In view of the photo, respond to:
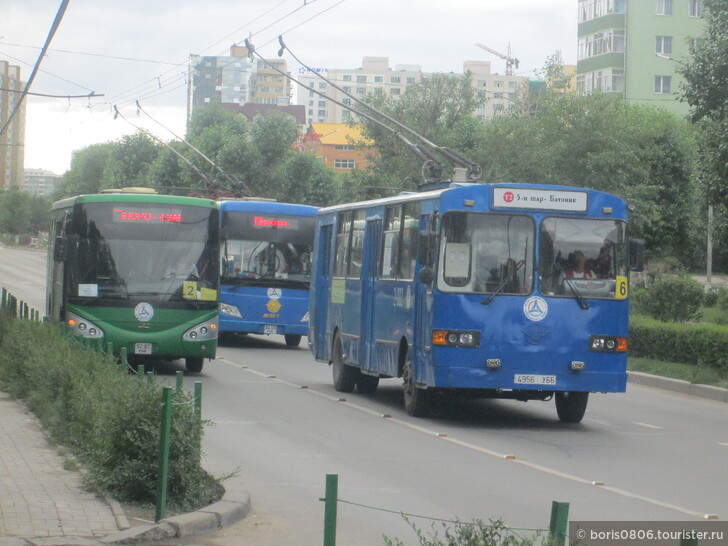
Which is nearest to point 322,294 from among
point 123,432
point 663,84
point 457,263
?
point 457,263

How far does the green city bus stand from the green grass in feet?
26.3

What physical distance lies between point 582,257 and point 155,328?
7.90 meters

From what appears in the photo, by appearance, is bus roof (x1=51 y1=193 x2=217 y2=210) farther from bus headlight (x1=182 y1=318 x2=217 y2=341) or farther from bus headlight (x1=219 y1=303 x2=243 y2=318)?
bus headlight (x1=219 y1=303 x2=243 y2=318)

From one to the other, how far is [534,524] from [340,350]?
411 inches

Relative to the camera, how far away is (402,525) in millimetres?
8305

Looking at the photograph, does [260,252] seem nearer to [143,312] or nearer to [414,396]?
[143,312]

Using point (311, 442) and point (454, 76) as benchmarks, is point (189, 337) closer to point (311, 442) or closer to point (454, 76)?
point (311, 442)

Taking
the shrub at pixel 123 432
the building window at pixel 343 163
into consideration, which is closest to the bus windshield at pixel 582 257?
the shrub at pixel 123 432

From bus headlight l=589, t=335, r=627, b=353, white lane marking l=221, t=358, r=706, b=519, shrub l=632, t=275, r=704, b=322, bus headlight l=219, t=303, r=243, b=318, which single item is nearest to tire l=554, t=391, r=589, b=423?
bus headlight l=589, t=335, r=627, b=353

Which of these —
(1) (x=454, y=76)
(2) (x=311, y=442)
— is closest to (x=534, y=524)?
(2) (x=311, y=442)

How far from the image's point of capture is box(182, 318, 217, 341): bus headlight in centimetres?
1975

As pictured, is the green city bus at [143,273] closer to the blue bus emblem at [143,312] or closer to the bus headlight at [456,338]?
the blue bus emblem at [143,312]

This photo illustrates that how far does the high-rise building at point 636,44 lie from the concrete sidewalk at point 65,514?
6921cm

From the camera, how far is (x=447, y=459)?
11578mm
